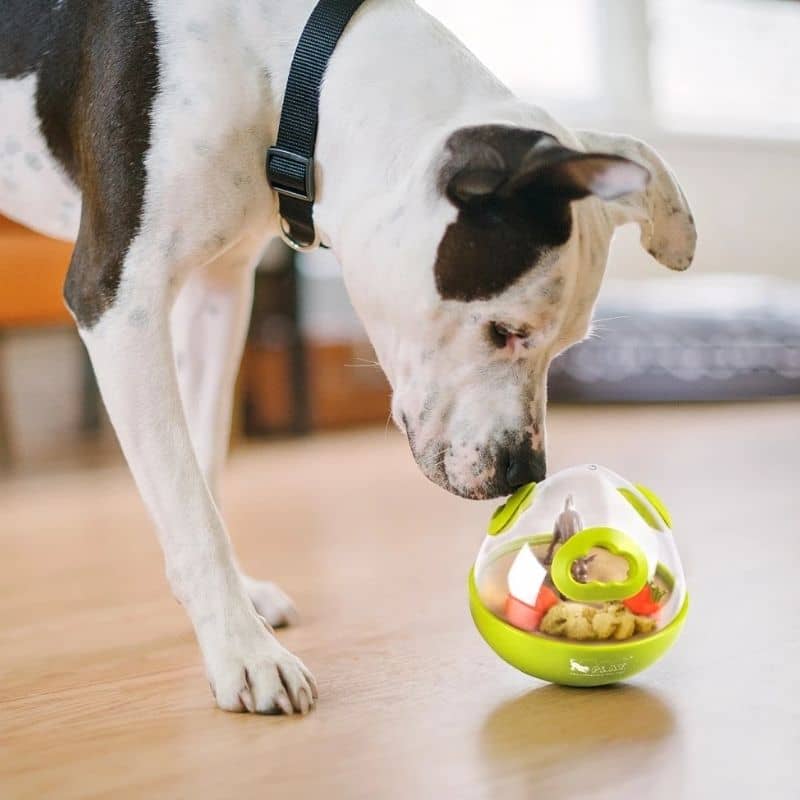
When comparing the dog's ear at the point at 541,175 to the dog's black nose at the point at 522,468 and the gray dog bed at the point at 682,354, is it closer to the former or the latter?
the dog's black nose at the point at 522,468

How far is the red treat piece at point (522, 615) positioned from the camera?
1154 millimetres

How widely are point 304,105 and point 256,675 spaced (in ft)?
2.07

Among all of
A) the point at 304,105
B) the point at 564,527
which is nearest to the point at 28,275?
the point at 304,105

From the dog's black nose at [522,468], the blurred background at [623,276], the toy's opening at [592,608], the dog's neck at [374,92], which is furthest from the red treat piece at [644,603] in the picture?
the blurred background at [623,276]

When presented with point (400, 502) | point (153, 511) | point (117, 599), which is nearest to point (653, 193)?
point (153, 511)

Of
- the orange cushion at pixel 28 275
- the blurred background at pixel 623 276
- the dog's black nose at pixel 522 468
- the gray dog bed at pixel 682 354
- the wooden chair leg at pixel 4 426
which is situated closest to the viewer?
the dog's black nose at pixel 522 468

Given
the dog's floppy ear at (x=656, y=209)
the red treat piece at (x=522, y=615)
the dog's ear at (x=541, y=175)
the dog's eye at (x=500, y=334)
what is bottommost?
the red treat piece at (x=522, y=615)

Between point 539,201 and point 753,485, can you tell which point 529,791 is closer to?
point 539,201

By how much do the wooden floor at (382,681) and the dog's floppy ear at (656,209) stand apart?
469 millimetres

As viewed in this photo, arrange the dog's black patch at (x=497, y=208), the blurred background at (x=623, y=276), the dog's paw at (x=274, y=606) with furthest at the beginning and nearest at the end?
the blurred background at (x=623, y=276)
the dog's paw at (x=274, y=606)
the dog's black patch at (x=497, y=208)

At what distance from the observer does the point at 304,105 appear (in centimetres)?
130

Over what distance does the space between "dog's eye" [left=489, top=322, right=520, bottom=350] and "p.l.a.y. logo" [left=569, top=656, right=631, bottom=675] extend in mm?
335

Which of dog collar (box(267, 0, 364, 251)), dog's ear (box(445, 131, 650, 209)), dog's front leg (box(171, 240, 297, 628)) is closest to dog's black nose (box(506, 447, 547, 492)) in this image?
dog's ear (box(445, 131, 650, 209))

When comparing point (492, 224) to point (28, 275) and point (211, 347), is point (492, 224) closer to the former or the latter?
point (211, 347)
